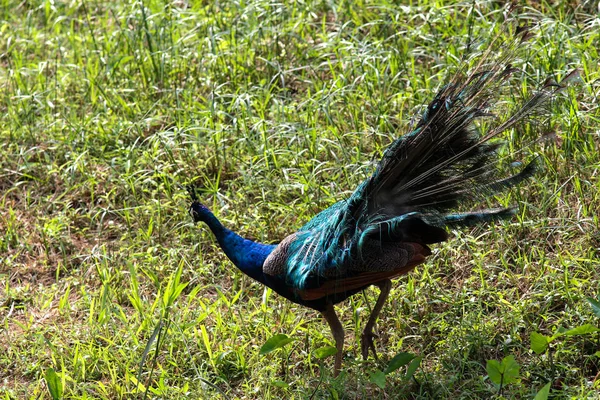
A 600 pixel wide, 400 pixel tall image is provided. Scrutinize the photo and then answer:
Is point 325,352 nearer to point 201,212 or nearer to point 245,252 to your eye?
point 245,252

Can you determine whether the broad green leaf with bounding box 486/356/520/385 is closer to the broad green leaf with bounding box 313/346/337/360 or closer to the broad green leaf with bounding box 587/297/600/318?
the broad green leaf with bounding box 587/297/600/318

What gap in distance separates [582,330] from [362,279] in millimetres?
1067

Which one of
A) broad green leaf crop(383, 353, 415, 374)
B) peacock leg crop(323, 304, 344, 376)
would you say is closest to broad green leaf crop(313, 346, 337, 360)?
A: peacock leg crop(323, 304, 344, 376)

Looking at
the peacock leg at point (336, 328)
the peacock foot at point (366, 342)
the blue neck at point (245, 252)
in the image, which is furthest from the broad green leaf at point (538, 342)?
the blue neck at point (245, 252)

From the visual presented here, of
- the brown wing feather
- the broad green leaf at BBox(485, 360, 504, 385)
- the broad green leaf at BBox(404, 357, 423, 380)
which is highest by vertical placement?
the brown wing feather

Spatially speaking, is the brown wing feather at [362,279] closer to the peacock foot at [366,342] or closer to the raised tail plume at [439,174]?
the raised tail plume at [439,174]

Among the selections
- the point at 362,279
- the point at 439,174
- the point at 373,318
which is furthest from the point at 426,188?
the point at 373,318

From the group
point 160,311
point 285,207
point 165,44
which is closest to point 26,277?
point 160,311

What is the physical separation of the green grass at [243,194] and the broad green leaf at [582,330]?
274mm

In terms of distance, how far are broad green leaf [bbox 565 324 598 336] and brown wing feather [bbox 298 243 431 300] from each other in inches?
30.1

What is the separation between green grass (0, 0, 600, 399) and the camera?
189 inches

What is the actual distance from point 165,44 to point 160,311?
2.77 meters

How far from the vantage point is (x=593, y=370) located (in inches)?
177

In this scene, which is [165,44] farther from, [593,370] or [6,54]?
[593,370]
